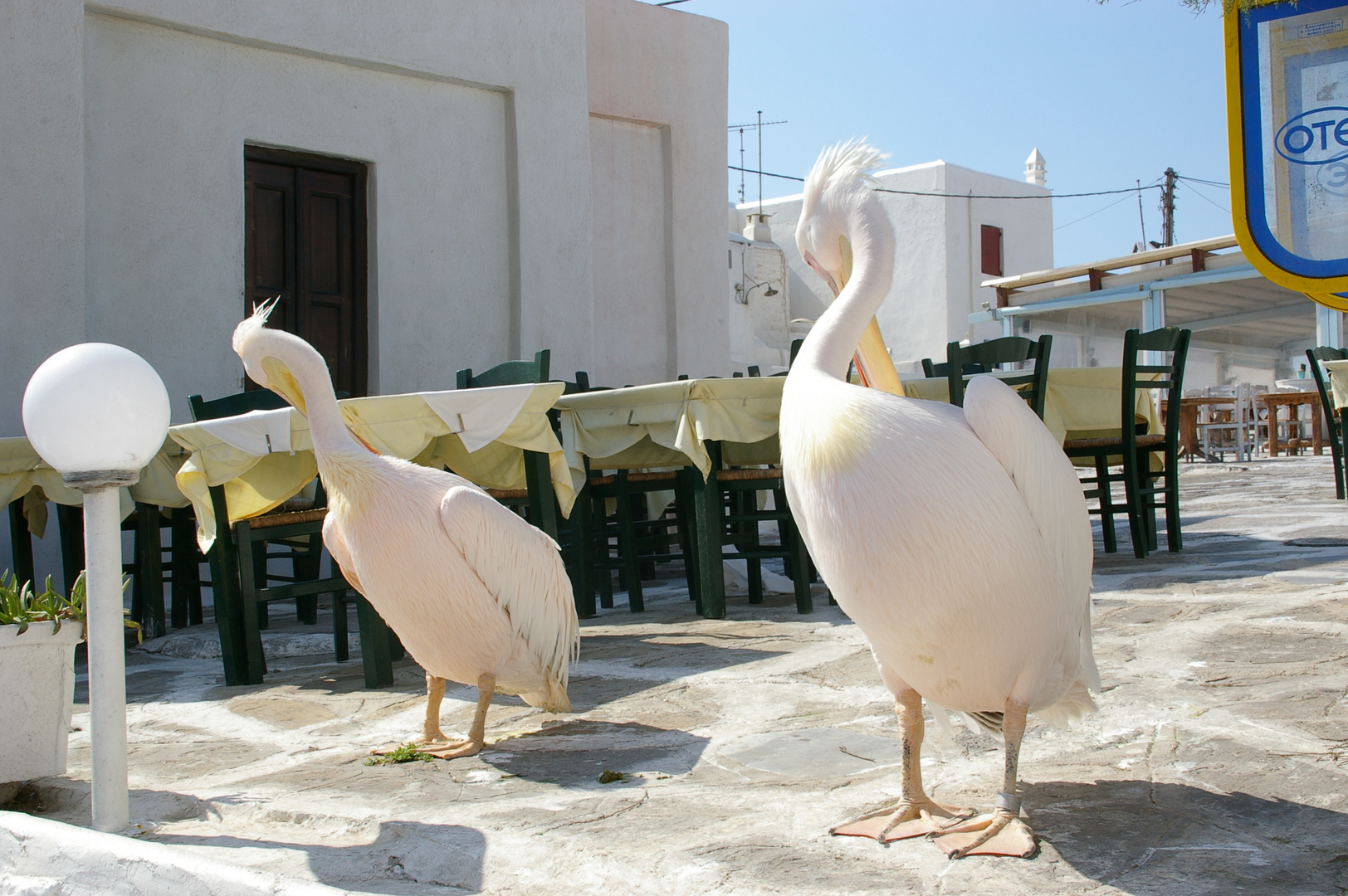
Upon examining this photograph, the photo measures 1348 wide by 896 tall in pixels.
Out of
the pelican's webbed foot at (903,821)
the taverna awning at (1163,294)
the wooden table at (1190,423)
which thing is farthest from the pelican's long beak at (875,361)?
the taverna awning at (1163,294)

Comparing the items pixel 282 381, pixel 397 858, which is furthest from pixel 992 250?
pixel 397 858

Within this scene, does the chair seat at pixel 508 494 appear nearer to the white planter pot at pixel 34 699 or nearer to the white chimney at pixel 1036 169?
the white planter pot at pixel 34 699

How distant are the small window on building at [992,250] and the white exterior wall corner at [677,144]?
64.4ft

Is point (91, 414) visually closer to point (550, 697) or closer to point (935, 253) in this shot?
point (550, 697)

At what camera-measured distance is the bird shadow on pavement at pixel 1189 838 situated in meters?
2.04

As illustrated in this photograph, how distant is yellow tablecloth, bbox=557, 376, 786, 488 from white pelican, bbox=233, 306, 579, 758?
152 centimetres

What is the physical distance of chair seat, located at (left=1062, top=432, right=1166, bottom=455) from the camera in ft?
20.6

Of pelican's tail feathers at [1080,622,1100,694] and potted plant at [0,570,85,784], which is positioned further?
potted plant at [0,570,85,784]

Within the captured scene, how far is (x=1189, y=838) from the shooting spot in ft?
7.39

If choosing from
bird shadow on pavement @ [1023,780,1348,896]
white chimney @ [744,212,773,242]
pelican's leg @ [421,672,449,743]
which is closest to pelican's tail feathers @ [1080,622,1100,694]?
bird shadow on pavement @ [1023,780,1348,896]

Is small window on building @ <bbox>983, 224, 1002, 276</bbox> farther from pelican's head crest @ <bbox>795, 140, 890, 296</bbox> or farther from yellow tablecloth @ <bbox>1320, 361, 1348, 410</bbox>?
pelican's head crest @ <bbox>795, 140, 890, 296</bbox>

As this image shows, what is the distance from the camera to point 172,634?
5832 mm

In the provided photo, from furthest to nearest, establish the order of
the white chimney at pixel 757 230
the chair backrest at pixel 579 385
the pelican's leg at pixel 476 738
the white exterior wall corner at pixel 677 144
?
the white chimney at pixel 757 230
the white exterior wall corner at pixel 677 144
the chair backrest at pixel 579 385
the pelican's leg at pixel 476 738

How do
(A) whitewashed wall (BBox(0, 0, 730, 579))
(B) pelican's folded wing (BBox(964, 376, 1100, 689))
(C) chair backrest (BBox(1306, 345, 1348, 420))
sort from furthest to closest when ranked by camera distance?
(C) chair backrest (BBox(1306, 345, 1348, 420))
(A) whitewashed wall (BBox(0, 0, 730, 579))
(B) pelican's folded wing (BBox(964, 376, 1100, 689))
